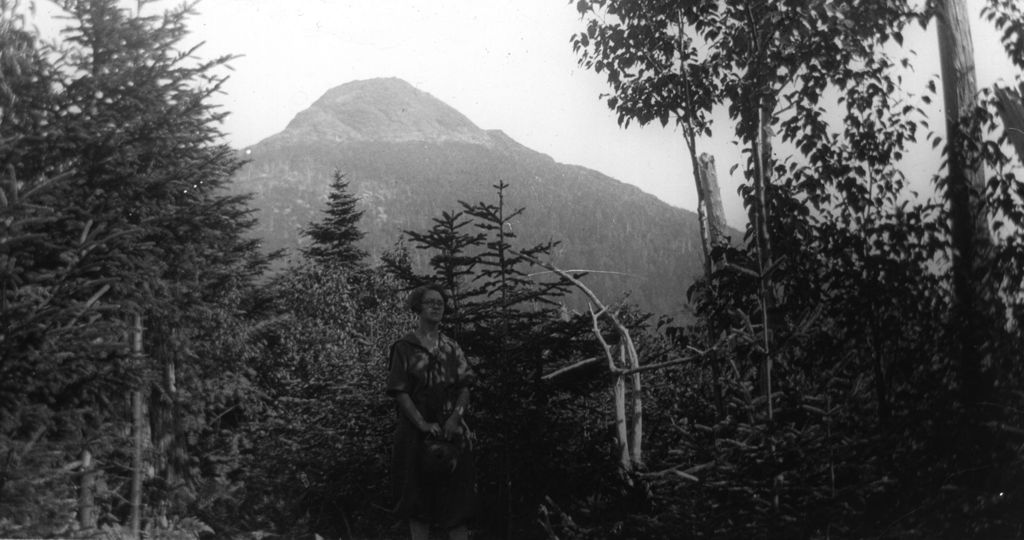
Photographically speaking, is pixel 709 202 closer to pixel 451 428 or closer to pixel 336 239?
pixel 451 428

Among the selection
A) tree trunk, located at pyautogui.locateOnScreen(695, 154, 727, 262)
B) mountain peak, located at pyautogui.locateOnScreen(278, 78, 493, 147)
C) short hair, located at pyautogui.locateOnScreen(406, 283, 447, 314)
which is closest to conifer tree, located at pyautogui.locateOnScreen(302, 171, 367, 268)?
mountain peak, located at pyautogui.locateOnScreen(278, 78, 493, 147)

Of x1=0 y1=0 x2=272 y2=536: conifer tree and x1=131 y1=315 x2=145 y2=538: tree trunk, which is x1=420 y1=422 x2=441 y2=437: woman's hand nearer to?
x1=0 y1=0 x2=272 y2=536: conifer tree

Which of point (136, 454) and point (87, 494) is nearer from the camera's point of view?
point (87, 494)

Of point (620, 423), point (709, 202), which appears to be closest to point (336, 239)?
point (709, 202)

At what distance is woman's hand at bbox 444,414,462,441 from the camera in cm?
499

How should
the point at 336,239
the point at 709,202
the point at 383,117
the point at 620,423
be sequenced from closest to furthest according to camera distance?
the point at 620,423 → the point at 709,202 → the point at 383,117 → the point at 336,239

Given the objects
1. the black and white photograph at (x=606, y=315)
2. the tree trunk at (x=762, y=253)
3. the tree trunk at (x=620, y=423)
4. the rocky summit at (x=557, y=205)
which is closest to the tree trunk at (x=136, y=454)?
the black and white photograph at (x=606, y=315)

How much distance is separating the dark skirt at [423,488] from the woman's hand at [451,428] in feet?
0.42

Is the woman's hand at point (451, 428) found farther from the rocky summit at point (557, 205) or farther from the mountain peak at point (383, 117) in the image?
the mountain peak at point (383, 117)

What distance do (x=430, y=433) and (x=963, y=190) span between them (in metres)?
3.58

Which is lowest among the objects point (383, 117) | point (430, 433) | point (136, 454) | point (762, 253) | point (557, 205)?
point (136, 454)

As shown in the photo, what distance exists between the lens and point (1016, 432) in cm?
421

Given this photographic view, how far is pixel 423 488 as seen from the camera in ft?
16.7

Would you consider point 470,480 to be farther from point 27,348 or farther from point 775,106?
point 27,348
